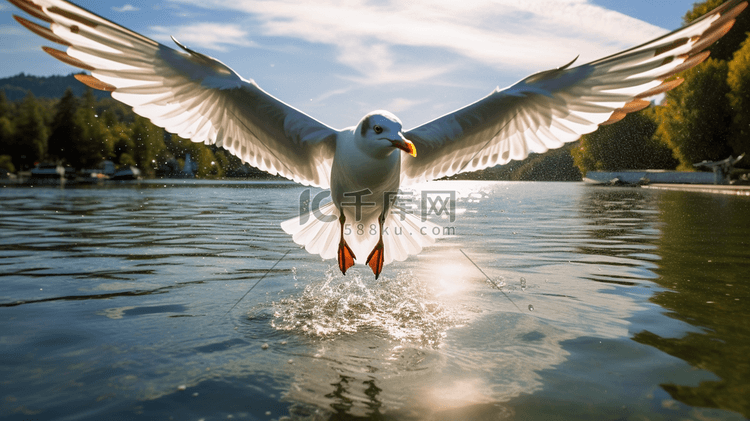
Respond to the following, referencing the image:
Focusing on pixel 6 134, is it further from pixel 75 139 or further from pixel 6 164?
pixel 75 139

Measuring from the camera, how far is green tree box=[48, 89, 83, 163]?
89250 mm

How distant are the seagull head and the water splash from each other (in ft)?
5.72

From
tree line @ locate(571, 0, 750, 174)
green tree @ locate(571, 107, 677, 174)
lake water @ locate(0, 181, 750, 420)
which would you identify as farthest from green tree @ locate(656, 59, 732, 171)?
lake water @ locate(0, 181, 750, 420)

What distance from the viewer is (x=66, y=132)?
295 ft

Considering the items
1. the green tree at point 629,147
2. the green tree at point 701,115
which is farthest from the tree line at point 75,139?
the green tree at point 701,115

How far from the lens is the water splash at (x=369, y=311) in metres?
5.02

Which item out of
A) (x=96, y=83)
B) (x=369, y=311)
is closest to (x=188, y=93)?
(x=96, y=83)

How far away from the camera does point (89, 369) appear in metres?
3.96

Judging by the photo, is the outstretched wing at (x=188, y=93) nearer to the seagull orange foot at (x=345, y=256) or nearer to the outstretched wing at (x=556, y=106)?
the seagull orange foot at (x=345, y=256)

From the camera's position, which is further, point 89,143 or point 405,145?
point 89,143

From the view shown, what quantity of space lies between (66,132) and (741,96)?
95.6 m

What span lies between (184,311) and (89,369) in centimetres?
165

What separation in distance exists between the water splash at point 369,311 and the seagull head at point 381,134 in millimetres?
1742

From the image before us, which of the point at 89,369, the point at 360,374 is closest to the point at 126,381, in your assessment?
the point at 89,369
